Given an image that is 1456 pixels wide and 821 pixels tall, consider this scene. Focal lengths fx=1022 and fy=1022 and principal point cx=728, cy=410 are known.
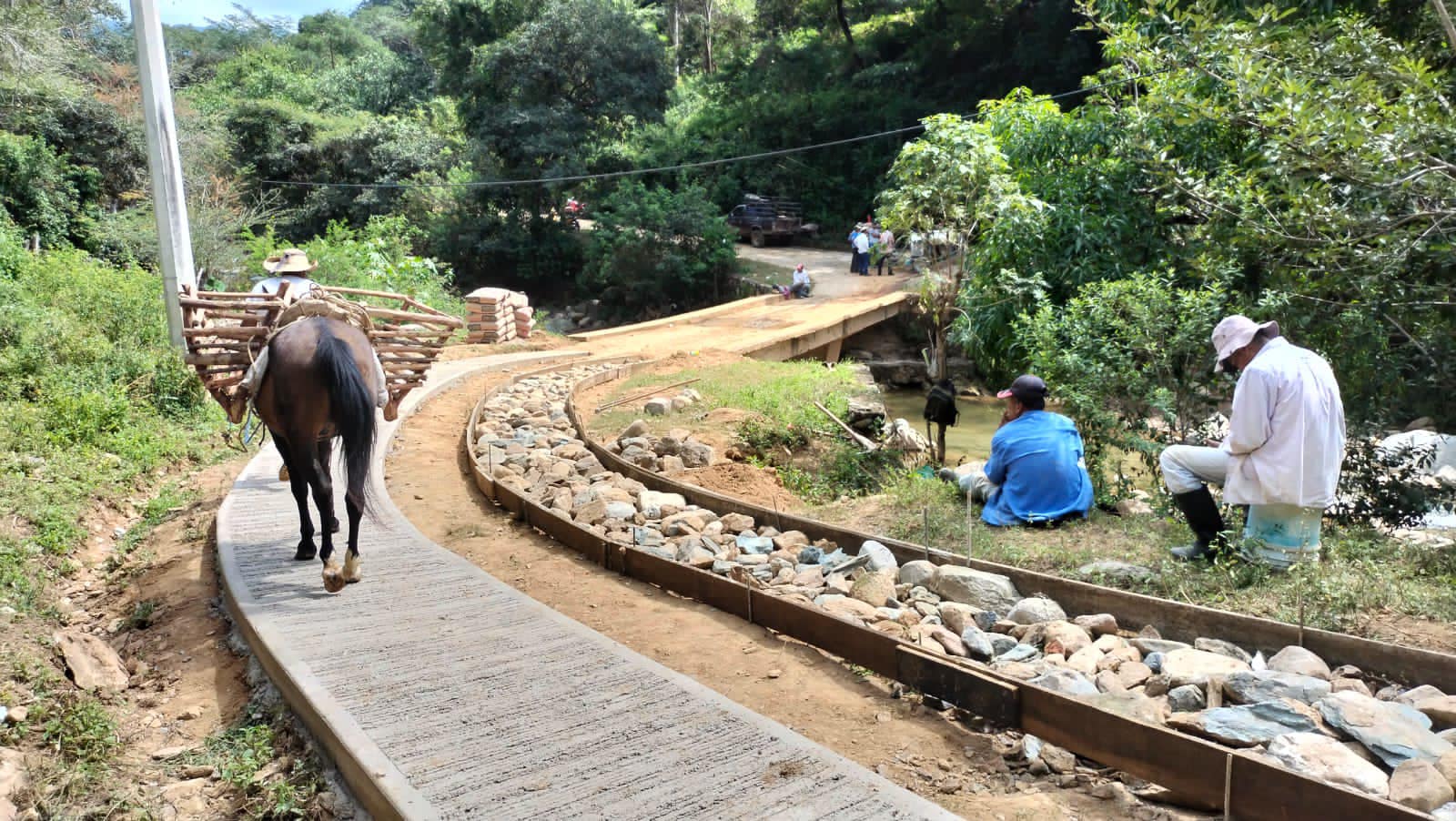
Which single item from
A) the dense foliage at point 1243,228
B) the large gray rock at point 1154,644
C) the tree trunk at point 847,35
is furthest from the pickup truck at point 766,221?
the large gray rock at point 1154,644

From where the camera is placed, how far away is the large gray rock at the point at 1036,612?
561 centimetres

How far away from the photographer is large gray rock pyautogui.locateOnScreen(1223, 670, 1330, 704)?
4391 mm

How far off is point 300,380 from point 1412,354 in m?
8.02

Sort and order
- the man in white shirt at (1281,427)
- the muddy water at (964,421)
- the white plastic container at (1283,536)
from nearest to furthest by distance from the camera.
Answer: the man in white shirt at (1281,427) < the white plastic container at (1283,536) < the muddy water at (964,421)

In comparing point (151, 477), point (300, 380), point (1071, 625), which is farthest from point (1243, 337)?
point (151, 477)

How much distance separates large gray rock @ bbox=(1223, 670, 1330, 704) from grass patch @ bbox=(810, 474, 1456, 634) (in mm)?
886

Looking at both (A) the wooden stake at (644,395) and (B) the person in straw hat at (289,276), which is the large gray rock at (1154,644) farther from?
(A) the wooden stake at (644,395)

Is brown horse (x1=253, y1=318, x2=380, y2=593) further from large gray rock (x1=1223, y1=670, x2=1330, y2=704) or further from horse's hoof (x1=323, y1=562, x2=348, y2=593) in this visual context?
large gray rock (x1=1223, y1=670, x2=1330, y2=704)

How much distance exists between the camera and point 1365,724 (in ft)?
13.1

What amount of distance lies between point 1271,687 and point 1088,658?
2.74 feet

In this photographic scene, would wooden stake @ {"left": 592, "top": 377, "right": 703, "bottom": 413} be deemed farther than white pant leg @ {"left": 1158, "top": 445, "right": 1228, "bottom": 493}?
Yes

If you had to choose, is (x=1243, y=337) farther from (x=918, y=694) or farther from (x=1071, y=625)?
(x=918, y=694)

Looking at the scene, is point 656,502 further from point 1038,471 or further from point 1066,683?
point 1066,683

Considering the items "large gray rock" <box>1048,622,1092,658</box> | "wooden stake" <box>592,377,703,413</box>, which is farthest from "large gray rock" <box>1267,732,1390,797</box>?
"wooden stake" <box>592,377,703,413</box>
